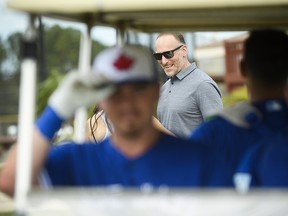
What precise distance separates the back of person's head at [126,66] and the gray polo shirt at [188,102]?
2.07 meters

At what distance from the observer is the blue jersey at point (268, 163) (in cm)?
312

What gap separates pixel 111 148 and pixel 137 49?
40 cm

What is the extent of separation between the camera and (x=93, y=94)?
9.89ft

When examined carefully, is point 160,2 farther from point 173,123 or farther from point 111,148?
point 173,123

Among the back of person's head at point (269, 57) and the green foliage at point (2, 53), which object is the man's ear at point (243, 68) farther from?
the green foliage at point (2, 53)

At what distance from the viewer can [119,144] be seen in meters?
3.14

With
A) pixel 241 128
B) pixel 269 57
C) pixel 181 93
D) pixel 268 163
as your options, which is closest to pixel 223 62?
pixel 181 93

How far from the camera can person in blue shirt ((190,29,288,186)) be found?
3289 millimetres

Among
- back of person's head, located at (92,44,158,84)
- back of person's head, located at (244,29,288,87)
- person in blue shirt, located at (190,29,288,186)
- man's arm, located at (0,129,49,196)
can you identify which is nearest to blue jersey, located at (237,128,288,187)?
person in blue shirt, located at (190,29,288,186)

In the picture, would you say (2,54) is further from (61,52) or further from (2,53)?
(61,52)

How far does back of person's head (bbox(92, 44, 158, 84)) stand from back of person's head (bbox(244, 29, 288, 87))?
0.48 meters

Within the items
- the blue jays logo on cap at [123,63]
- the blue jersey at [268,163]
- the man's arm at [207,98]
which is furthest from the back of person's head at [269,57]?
the man's arm at [207,98]

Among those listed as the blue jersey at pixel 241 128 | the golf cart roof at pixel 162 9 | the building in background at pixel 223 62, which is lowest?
the building in background at pixel 223 62

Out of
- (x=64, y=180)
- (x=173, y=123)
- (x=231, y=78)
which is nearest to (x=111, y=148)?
(x=64, y=180)
